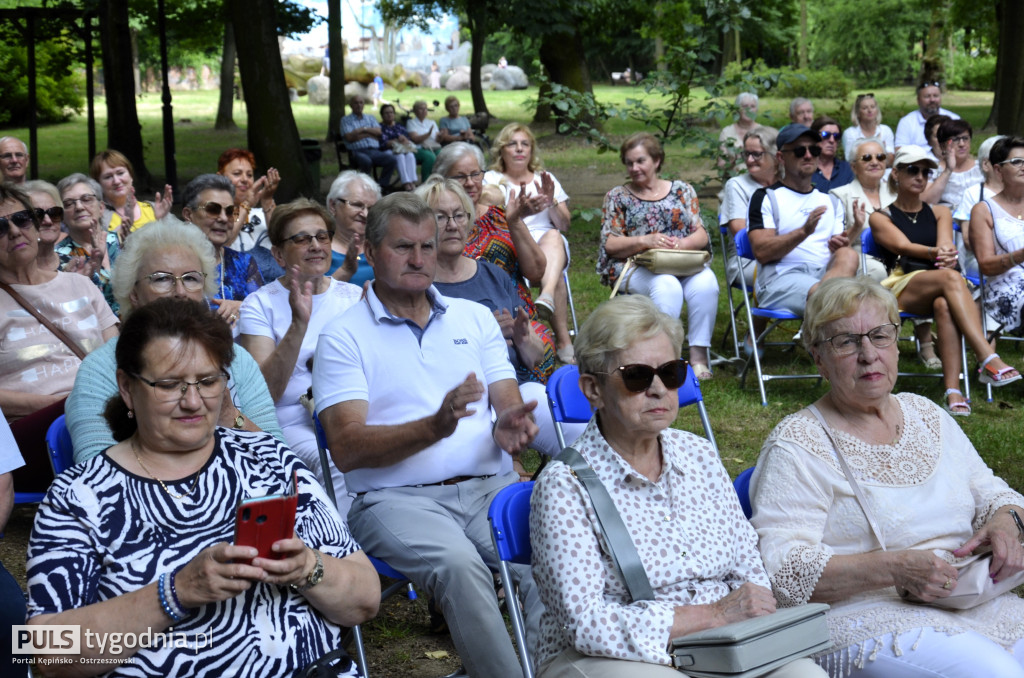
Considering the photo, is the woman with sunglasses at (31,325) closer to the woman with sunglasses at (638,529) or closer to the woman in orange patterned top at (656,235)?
the woman with sunglasses at (638,529)

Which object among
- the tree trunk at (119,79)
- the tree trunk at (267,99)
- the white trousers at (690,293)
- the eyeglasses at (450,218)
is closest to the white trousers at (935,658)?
the eyeglasses at (450,218)

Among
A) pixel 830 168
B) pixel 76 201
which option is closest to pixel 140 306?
pixel 76 201

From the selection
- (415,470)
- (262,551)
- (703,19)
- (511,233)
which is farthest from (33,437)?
(703,19)

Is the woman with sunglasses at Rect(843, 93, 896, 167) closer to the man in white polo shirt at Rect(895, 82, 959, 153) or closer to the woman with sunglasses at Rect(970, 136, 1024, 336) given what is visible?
the man in white polo shirt at Rect(895, 82, 959, 153)

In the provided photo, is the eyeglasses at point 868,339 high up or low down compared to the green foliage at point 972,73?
down

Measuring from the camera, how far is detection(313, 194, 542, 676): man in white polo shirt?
127 inches

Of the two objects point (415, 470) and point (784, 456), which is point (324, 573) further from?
point (784, 456)

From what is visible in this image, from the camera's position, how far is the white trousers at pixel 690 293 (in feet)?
23.5

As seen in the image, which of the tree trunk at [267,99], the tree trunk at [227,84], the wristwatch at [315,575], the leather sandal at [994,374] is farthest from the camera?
the tree trunk at [227,84]

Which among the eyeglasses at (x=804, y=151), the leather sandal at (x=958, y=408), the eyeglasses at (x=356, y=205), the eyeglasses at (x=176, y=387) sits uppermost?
the eyeglasses at (x=804, y=151)

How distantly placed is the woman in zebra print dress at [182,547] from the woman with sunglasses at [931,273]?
4579mm

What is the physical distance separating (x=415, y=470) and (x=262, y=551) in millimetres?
1283

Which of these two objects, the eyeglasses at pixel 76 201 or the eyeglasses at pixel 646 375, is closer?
the eyeglasses at pixel 646 375

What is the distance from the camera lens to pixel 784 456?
10.1 feet
